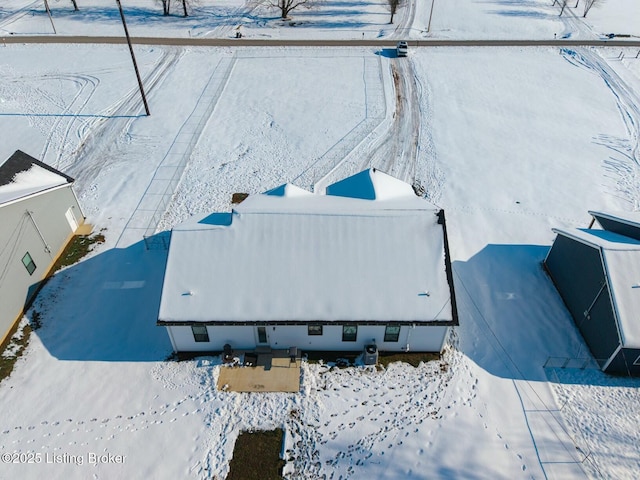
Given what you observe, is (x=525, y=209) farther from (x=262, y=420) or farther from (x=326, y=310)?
(x=262, y=420)

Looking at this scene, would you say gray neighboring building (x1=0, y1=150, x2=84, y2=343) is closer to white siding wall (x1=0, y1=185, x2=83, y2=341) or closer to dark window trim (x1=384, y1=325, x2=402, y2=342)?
white siding wall (x1=0, y1=185, x2=83, y2=341)

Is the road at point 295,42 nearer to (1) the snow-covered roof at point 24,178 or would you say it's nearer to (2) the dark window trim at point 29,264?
(1) the snow-covered roof at point 24,178

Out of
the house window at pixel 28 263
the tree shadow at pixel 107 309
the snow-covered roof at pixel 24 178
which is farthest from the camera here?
the snow-covered roof at pixel 24 178

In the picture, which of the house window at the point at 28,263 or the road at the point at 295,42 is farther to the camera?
the road at the point at 295,42

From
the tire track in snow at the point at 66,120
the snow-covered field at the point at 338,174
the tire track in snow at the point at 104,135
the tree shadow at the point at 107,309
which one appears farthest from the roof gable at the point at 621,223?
the tire track in snow at the point at 66,120

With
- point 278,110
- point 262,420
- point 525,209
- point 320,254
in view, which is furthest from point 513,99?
point 262,420

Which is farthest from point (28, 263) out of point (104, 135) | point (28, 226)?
point (104, 135)

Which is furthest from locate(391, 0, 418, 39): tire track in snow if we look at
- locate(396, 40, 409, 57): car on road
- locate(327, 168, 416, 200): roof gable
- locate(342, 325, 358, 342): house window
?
locate(342, 325, 358, 342): house window
